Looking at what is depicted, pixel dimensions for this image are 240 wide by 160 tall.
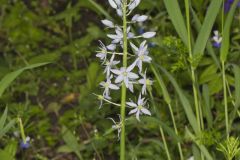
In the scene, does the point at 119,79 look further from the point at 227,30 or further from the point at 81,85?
the point at 81,85

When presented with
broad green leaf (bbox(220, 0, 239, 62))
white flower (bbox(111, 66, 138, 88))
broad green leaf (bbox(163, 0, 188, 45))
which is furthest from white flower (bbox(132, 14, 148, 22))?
broad green leaf (bbox(220, 0, 239, 62))

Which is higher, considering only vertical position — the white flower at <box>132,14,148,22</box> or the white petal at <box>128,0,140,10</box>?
the white petal at <box>128,0,140,10</box>

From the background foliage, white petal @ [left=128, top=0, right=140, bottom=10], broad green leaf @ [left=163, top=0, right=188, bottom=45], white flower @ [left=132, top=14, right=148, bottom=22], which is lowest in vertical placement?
the background foliage

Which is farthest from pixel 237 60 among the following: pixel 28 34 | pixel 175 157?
pixel 28 34

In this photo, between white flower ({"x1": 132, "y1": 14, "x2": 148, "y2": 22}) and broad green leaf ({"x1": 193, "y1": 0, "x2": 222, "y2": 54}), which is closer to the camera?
white flower ({"x1": 132, "y1": 14, "x2": 148, "y2": 22})

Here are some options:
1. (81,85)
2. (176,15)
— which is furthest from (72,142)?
→ (81,85)

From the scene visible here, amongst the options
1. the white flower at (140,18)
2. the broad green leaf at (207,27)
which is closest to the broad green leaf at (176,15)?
the broad green leaf at (207,27)

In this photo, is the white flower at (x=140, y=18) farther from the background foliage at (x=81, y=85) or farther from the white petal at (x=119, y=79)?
the background foliage at (x=81, y=85)

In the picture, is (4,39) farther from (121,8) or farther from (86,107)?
(121,8)

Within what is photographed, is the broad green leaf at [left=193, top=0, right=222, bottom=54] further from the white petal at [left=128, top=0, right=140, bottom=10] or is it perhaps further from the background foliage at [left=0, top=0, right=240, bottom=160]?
the white petal at [left=128, top=0, right=140, bottom=10]

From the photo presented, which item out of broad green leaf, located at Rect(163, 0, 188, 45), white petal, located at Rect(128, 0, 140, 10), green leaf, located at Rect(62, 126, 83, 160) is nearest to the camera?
white petal, located at Rect(128, 0, 140, 10)

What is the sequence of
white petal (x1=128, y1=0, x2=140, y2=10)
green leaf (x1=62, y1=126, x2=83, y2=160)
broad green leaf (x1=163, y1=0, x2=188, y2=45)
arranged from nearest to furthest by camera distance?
white petal (x1=128, y1=0, x2=140, y2=10) < broad green leaf (x1=163, y1=0, x2=188, y2=45) < green leaf (x1=62, y1=126, x2=83, y2=160)

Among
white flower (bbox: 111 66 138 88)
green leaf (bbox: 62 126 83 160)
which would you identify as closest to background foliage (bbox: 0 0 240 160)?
green leaf (bbox: 62 126 83 160)
